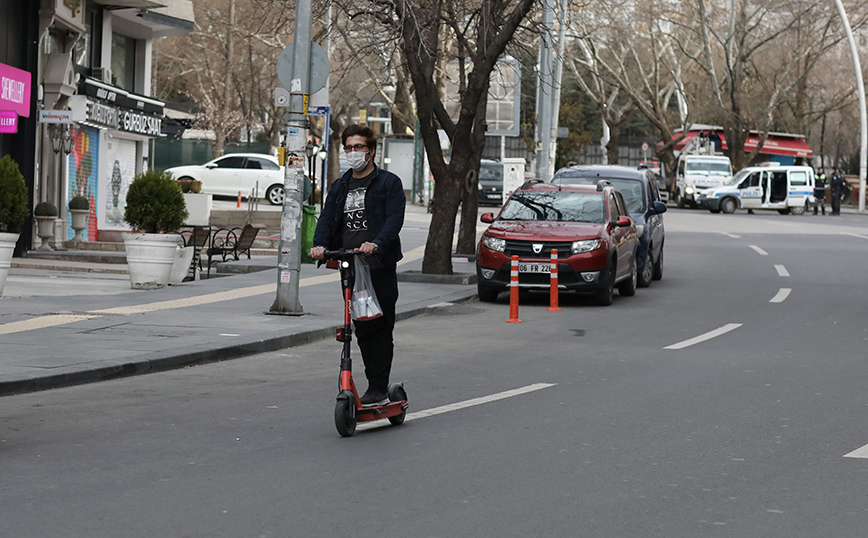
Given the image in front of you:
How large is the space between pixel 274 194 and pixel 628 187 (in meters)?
23.8

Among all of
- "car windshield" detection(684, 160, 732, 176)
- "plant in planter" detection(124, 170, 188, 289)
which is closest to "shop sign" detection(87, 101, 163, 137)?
"plant in planter" detection(124, 170, 188, 289)

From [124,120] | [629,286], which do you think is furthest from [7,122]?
[124,120]

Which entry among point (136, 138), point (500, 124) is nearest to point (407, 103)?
point (500, 124)

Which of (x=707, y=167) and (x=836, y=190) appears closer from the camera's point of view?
(x=836, y=190)

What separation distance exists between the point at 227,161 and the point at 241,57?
610 inches

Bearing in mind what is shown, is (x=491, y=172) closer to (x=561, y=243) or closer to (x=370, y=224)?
(x=561, y=243)

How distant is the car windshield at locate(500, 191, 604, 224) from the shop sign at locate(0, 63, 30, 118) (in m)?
7.58

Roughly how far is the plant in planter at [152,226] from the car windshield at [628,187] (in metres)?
6.31

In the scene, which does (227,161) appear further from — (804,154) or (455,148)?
(804,154)

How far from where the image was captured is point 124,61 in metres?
29.9

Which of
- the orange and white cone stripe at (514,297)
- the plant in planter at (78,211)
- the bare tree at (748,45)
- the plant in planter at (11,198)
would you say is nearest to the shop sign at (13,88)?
the plant in planter at (11,198)

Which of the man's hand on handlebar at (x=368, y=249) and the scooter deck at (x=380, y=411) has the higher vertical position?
the man's hand on handlebar at (x=368, y=249)

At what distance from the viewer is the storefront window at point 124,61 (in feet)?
95.9

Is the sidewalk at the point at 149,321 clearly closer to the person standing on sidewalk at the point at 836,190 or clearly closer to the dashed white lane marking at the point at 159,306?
the dashed white lane marking at the point at 159,306
